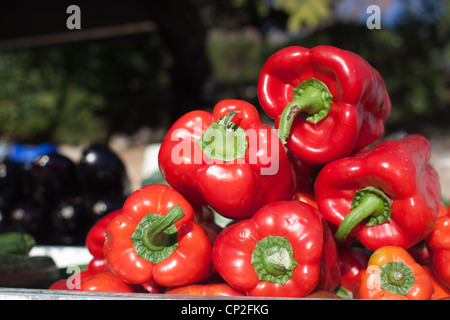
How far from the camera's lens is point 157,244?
126 centimetres

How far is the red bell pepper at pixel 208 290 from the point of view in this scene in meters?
1.23

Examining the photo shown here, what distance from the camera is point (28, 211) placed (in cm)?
229

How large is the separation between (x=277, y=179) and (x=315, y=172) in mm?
243

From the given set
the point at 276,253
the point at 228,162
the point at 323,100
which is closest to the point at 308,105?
the point at 323,100

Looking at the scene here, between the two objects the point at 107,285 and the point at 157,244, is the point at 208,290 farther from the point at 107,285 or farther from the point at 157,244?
the point at 107,285

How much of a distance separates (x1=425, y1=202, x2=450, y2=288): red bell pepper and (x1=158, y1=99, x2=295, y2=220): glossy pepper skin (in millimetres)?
486

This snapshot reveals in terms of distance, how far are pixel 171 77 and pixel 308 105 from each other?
5485 millimetres

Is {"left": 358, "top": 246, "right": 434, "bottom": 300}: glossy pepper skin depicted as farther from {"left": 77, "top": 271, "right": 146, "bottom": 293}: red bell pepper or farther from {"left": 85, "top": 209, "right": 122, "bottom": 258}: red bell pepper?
{"left": 85, "top": 209, "right": 122, "bottom": 258}: red bell pepper

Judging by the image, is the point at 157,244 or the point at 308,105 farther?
the point at 308,105

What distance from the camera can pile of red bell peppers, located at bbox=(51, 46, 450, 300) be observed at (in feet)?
3.98

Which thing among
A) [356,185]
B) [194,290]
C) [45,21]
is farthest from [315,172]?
[45,21]

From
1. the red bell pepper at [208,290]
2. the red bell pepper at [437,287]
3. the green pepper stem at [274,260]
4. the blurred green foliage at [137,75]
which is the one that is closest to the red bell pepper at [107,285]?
the red bell pepper at [208,290]

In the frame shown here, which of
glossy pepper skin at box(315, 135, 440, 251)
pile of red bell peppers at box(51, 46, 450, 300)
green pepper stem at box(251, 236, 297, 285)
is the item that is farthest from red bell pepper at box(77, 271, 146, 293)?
glossy pepper skin at box(315, 135, 440, 251)
